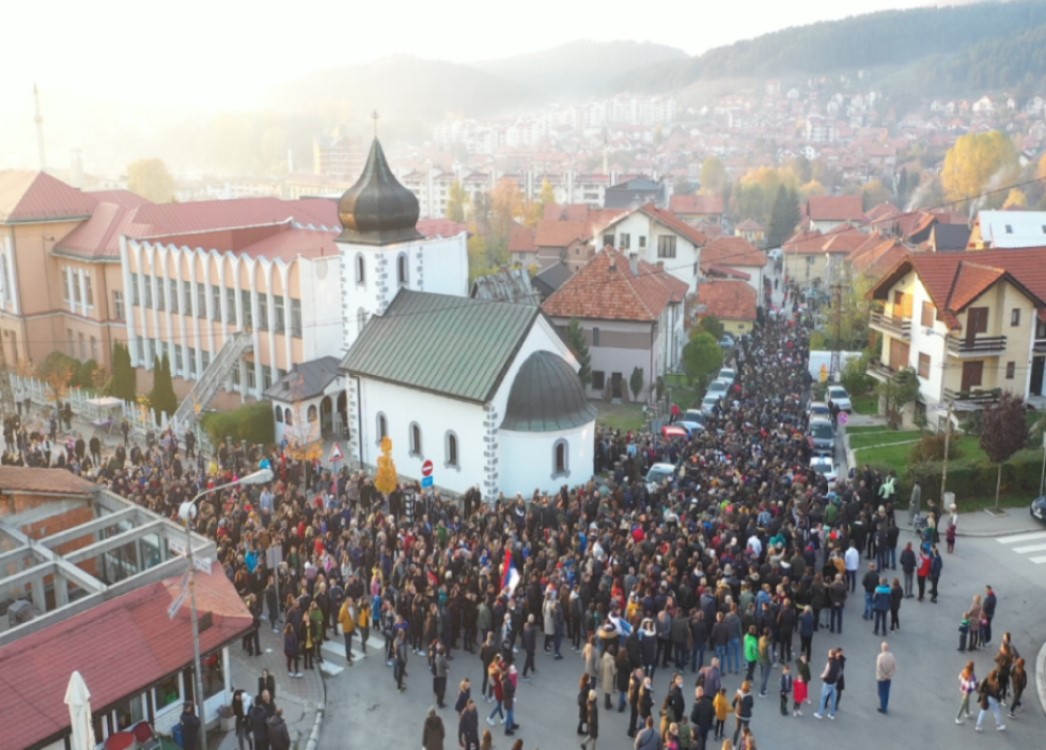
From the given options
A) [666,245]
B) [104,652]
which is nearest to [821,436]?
[104,652]

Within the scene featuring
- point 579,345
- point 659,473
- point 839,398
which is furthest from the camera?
point 579,345

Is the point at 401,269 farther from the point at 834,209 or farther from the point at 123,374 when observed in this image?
the point at 834,209

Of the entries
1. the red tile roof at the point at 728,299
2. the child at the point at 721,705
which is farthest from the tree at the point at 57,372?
the red tile roof at the point at 728,299

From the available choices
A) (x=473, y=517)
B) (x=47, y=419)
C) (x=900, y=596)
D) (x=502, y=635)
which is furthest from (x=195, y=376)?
(x=900, y=596)

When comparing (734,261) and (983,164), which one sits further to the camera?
(983,164)

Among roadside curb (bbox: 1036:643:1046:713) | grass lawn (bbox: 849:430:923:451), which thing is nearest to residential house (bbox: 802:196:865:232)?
grass lawn (bbox: 849:430:923:451)

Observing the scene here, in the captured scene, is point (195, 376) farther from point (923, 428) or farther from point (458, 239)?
point (923, 428)

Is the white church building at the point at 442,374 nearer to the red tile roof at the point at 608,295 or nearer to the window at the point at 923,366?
the red tile roof at the point at 608,295
